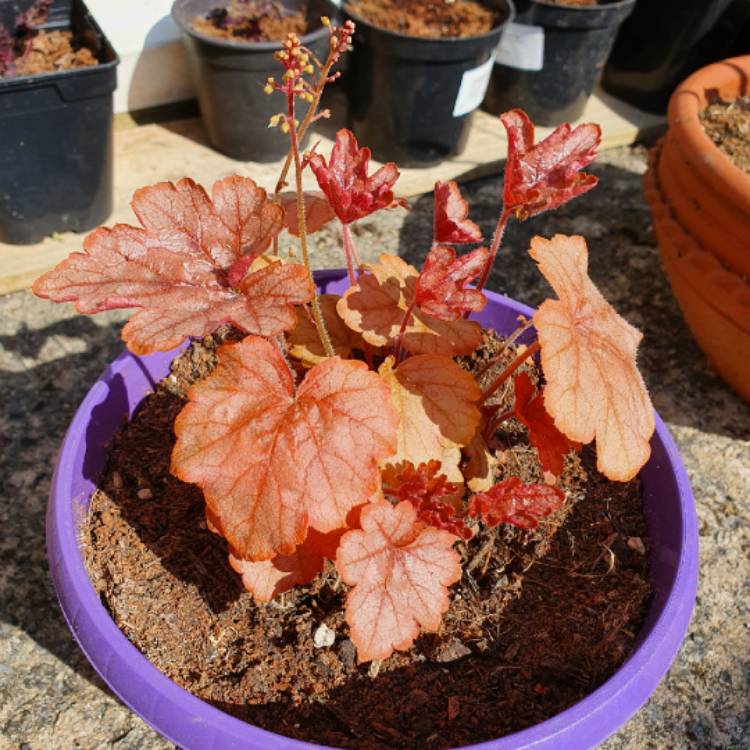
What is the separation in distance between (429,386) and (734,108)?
1.46m

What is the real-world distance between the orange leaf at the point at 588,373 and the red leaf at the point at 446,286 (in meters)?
0.08

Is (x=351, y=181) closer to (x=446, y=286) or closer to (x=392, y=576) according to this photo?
(x=446, y=286)

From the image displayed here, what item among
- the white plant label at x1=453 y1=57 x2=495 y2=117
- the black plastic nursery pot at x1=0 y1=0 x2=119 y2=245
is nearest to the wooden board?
the black plastic nursery pot at x1=0 y1=0 x2=119 y2=245

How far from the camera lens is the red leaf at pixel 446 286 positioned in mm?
969

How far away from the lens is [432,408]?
1033 millimetres

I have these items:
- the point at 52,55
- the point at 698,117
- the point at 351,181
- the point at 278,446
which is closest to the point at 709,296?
the point at 698,117

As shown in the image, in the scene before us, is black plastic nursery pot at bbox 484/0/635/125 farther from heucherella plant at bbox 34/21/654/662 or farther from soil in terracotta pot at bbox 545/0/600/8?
heucherella plant at bbox 34/21/654/662

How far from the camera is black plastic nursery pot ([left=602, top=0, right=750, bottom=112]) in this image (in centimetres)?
266

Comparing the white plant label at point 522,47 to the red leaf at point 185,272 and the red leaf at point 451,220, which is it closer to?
the red leaf at point 451,220

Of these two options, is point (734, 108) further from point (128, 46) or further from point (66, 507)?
point (66, 507)

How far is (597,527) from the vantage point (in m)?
1.23

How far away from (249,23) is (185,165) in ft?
1.41

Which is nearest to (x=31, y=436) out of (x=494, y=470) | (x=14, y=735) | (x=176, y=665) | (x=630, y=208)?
(x=14, y=735)

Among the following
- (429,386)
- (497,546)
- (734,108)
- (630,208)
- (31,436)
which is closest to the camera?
(429,386)
